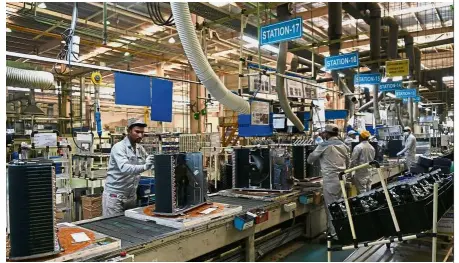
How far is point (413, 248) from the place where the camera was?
11.2 ft

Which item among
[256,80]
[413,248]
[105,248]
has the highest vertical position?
[256,80]

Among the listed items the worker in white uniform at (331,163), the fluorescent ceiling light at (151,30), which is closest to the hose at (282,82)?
the worker in white uniform at (331,163)

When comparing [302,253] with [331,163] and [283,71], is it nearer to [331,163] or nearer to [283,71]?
[331,163]

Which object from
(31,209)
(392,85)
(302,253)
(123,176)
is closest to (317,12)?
(392,85)

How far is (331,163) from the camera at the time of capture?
14.0 ft

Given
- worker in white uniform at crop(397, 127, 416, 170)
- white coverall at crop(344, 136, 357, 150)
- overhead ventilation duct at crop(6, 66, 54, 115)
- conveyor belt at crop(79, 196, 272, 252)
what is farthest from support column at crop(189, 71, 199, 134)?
conveyor belt at crop(79, 196, 272, 252)

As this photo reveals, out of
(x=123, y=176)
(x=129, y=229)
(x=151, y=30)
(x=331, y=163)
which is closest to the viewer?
(x=129, y=229)

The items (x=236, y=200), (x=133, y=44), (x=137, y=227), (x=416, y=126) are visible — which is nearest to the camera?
(x=137, y=227)

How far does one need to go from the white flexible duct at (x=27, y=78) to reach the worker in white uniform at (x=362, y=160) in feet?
17.1

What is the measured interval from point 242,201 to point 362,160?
2.64 metres

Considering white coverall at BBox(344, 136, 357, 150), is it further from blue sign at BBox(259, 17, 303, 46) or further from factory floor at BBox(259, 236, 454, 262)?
blue sign at BBox(259, 17, 303, 46)

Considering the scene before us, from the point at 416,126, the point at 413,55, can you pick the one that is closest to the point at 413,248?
the point at 413,55

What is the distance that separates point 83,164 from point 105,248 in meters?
4.49
